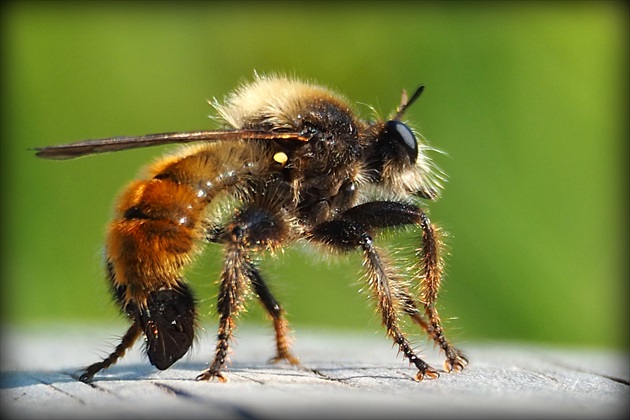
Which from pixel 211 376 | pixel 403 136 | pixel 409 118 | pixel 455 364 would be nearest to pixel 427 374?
pixel 455 364

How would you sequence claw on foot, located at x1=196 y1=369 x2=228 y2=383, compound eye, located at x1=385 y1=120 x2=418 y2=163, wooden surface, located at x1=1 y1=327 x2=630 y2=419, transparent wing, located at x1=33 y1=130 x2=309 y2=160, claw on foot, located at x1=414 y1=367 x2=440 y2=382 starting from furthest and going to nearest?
compound eye, located at x1=385 y1=120 x2=418 y2=163, transparent wing, located at x1=33 y1=130 x2=309 y2=160, claw on foot, located at x1=414 y1=367 x2=440 y2=382, claw on foot, located at x1=196 y1=369 x2=228 y2=383, wooden surface, located at x1=1 y1=327 x2=630 y2=419

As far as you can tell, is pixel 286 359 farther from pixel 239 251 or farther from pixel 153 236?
pixel 153 236

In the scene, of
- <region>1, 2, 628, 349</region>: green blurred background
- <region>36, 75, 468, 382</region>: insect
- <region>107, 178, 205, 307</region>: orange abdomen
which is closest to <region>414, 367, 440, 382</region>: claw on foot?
<region>36, 75, 468, 382</region>: insect

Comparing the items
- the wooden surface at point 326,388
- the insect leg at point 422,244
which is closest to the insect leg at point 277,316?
the wooden surface at point 326,388

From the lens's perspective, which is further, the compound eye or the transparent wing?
the compound eye

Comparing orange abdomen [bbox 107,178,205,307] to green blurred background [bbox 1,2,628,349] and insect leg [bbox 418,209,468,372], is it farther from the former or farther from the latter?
green blurred background [bbox 1,2,628,349]

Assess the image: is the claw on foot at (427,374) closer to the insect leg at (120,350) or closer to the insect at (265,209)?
the insect at (265,209)

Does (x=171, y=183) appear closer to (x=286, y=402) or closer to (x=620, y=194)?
(x=286, y=402)
